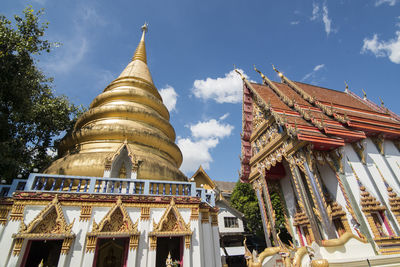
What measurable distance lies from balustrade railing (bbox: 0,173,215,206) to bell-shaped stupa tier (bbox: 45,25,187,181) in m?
0.62

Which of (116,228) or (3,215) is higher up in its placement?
(3,215)

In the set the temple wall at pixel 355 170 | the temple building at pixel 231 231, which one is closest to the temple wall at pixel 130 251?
the temple wall at pixel 355 170

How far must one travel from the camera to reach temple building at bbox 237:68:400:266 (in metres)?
6.38

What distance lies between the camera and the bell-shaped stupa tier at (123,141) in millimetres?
6816

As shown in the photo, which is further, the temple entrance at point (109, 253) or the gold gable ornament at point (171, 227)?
the temple entrance at point (109, 253)

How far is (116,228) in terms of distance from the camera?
17.5 ft

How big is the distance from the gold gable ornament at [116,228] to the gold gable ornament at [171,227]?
0.45 meters

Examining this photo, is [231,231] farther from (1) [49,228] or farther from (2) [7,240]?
(2) [7,240]

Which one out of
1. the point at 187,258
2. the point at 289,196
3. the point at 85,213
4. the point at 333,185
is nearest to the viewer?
the point at 85,213

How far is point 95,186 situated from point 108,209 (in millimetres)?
799

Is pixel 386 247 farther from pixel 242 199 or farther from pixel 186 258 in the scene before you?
pixel 242 199

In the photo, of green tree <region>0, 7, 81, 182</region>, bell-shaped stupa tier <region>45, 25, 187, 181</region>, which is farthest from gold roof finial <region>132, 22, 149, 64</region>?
green tree <region>0, 7, 81, 182</region>

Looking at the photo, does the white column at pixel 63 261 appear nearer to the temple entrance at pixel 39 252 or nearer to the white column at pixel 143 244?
the white column at pixel 143 244

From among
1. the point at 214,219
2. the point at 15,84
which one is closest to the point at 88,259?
the point at 214,219
